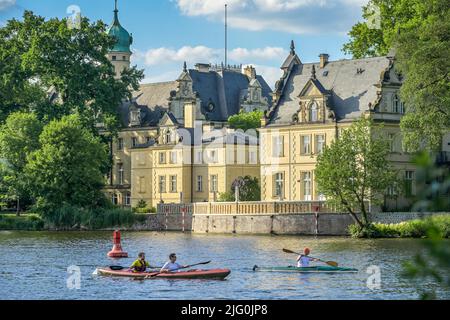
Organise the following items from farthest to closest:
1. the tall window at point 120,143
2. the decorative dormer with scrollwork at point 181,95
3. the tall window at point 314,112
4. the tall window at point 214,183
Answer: the tall window at point 120,143 → the decorative dormer with scrollwork at point 181,95 → the tall window at point 214,183 → the tall window at point 314,112

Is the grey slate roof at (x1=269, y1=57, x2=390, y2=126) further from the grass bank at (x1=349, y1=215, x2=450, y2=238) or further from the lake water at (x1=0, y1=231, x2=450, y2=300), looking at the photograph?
the lake water at (x1=0, y1=231, x2=450, y2=300)

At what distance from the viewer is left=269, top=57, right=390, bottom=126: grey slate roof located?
8012 cm

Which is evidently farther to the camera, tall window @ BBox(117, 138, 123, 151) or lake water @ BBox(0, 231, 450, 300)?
tall window @ BBox(117, 138, 123, 151)

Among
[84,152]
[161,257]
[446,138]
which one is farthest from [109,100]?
[161,257]

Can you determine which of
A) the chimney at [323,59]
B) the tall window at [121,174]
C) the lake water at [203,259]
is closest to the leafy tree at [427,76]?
the lake water at [203,259]

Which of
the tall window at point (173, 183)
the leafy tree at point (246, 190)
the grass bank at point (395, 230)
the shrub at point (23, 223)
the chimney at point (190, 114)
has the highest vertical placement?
the chimney at point (190, 114)

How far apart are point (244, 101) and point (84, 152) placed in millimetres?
30558

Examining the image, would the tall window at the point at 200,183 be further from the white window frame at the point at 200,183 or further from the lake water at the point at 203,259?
the lake water at the point at 203,259

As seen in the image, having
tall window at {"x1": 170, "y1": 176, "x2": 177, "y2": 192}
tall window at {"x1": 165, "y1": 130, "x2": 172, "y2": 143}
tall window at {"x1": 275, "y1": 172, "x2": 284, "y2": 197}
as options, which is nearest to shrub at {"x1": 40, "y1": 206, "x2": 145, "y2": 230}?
tall window at {"x1": 170, "y1": 176, "x2": 177, "y2": 192}

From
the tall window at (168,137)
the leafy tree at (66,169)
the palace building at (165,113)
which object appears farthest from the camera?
the palace building at (165,113)

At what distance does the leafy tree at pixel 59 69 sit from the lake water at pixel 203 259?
70.6 feet

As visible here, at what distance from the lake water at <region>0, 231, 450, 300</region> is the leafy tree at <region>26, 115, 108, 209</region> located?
5388 mm

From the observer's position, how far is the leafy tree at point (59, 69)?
321 feet

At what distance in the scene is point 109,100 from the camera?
328 feet
